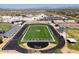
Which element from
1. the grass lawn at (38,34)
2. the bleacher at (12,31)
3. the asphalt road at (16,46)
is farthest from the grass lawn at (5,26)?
the grass lawn at (38,34)

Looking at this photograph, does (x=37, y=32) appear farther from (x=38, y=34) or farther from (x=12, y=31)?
(x=12, y=31)

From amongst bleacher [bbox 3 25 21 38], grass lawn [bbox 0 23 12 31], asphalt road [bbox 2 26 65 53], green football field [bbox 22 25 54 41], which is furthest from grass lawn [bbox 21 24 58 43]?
grass lawn [bbox 0 23 12 31]

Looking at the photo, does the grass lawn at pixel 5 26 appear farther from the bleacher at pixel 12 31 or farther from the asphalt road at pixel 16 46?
the asphalt road at pixel 16 46

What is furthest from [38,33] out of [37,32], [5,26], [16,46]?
[5,26]

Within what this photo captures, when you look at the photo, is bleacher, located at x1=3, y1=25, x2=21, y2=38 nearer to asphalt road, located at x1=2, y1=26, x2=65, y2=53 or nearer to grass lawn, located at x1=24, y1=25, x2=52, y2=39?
asphalt road, located at x1=2, y1=26, x2=65, y2=53

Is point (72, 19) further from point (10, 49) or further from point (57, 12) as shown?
point (10, 49)

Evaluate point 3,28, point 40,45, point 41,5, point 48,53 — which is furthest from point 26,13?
point 48,53

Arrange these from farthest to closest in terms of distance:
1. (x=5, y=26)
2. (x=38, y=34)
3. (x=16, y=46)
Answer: (x=5, y=26) → (x=38, y=34) → (x=16, y=46)

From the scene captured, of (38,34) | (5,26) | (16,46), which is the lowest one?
(16,46)

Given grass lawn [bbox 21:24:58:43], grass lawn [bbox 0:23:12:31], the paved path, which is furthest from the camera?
grass lawn [bbox 0:23:12:31]
